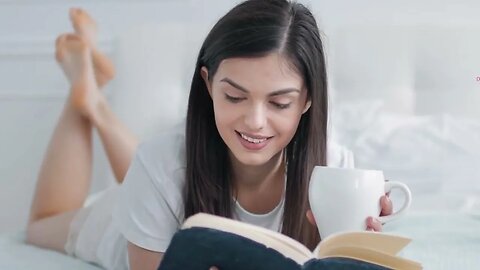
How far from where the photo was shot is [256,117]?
94cm

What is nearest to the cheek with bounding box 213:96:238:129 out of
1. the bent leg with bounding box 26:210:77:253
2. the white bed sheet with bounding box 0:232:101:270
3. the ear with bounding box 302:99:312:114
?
the ear with bounding box 302:99:312:114

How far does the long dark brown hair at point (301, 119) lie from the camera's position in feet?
3.13

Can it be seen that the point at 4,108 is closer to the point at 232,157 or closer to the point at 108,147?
the point at 108,147

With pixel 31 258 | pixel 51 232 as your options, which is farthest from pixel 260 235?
pixel 51 232

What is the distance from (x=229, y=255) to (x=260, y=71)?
1.02 feet

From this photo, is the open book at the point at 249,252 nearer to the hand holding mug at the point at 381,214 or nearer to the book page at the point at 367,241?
the book page at the point at 367,241

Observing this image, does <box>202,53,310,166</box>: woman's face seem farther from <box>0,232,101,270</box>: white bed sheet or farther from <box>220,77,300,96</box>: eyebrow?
<box>0,232,101,270</box>: white bed sheet

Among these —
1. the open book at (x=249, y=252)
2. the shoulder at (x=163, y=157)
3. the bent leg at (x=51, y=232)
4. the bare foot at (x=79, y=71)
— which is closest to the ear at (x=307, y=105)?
the shoulder at (x=163, y=157)

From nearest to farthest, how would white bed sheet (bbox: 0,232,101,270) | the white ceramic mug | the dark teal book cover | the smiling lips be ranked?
1. the dark teal book cover
2. the white ceramic mug
3. the smiling lips
4. white bed sheet (bbox: 0,232,101,270)

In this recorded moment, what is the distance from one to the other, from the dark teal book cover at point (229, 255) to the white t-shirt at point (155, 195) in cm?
39

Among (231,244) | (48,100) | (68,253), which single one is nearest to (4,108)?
(48,100)

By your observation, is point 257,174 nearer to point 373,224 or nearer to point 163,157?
point 163,157

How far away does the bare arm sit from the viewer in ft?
3.59

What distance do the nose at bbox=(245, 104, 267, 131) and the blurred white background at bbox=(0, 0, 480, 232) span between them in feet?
2.23
